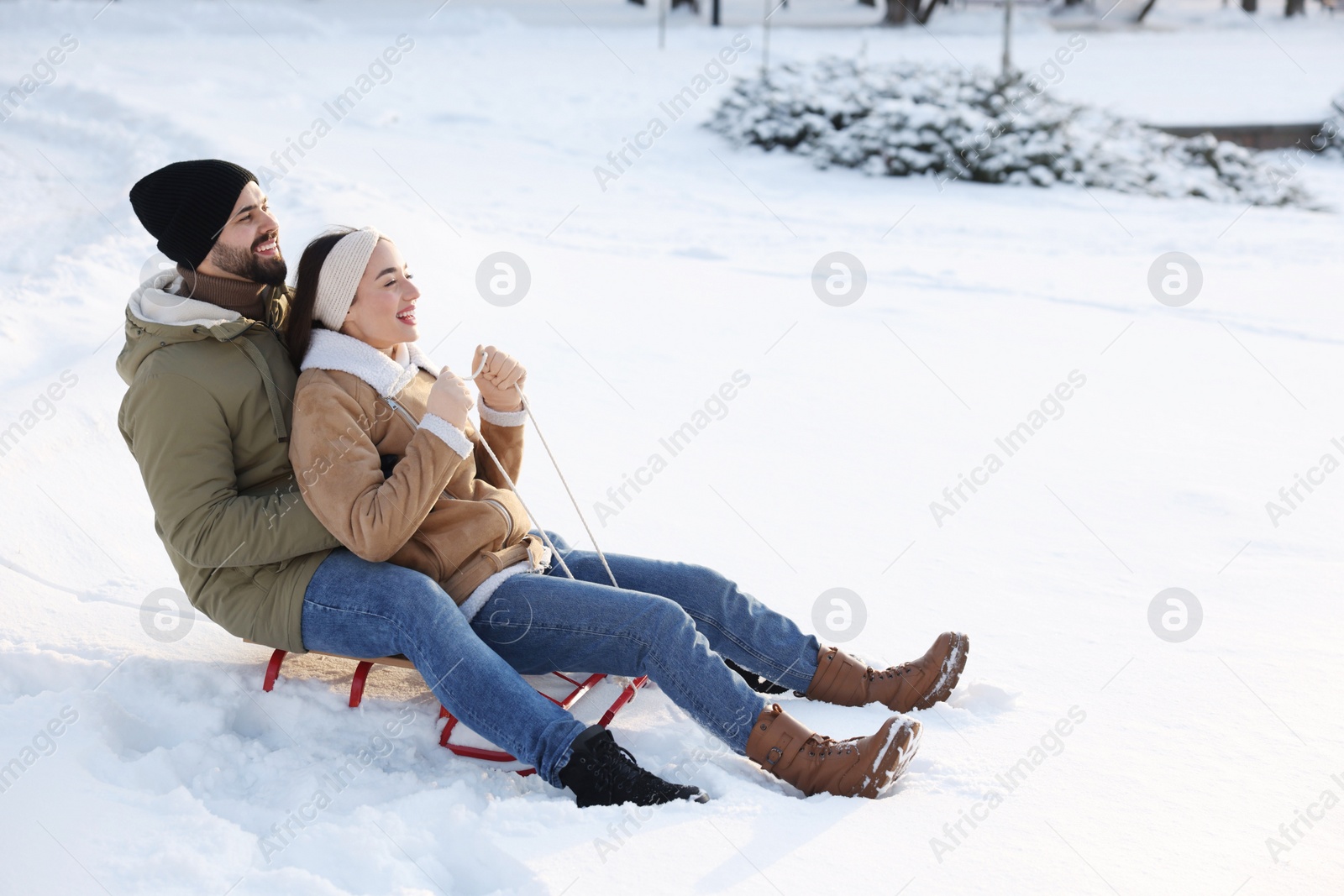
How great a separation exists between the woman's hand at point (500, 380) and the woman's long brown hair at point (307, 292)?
38 cm

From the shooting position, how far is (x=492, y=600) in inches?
103

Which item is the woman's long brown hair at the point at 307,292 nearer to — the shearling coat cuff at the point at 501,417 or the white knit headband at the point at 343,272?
the white knit headband at the point at 343,272

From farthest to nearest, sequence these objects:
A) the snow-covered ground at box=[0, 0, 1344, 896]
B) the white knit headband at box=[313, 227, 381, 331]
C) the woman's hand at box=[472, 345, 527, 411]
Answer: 1. the woman's hand at box=[472, 345, 527, 411]
2. the white knit headband at box=[313, 227, 381, 331]
3. the snow-covered ground at box=[0, 0, 1344, 896]

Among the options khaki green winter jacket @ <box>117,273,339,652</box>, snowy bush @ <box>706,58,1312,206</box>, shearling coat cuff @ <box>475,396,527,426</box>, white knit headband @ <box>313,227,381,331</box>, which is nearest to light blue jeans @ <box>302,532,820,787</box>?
khaki green winter jacket @ <box>117,273,339,652</box>

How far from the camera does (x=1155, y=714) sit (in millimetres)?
2836

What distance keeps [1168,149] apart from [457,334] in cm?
1006

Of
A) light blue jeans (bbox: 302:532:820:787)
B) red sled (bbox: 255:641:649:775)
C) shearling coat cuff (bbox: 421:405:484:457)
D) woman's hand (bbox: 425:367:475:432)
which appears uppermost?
woman's hand (bbox: 425:367:475:432)

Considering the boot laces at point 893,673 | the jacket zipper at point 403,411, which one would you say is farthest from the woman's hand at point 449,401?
the boot laces at point 893,673

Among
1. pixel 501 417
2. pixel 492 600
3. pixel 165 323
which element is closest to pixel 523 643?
pixel 492 600

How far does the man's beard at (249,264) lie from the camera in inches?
99.4

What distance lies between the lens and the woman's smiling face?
2.58 meters

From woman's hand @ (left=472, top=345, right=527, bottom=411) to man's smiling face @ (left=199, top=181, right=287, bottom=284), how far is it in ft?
1.64

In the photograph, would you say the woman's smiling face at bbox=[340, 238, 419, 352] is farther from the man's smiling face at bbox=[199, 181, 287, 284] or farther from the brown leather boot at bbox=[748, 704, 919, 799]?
the brown leather boot at bbox=[748, 704, 919, 799]

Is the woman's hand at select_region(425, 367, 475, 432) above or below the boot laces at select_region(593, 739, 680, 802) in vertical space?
above
